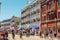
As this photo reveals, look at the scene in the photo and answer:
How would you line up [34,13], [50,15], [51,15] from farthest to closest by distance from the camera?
1. [34,13]
2. [50,15]
3. [51,15]

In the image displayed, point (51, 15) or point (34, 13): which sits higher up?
point (34, 13)

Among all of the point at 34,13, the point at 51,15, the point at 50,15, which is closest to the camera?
the point at 51,15

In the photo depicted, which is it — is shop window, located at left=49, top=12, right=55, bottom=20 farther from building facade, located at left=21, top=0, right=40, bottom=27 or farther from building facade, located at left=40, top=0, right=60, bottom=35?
building facade, located at left=21, top=0, right=40, bottom=27

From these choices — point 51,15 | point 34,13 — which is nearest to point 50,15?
point 51,15

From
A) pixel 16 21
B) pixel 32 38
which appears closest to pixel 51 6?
pixel 32 38

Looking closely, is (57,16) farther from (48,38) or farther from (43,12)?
(48,38)

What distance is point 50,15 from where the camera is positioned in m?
65.1

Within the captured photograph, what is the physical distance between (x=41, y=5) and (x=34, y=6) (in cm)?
1349

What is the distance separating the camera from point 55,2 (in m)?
62.1

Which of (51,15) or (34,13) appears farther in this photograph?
(34,13)

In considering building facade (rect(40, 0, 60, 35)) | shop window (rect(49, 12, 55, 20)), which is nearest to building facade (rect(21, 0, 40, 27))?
building facade (rect(40, 0, 60, 35))

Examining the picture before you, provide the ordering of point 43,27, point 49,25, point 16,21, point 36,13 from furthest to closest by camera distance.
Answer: point 16,21, point 36,13, point 43,27, point 49,25

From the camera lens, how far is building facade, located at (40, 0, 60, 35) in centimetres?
5947

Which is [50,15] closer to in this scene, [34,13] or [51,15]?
[51,15]
